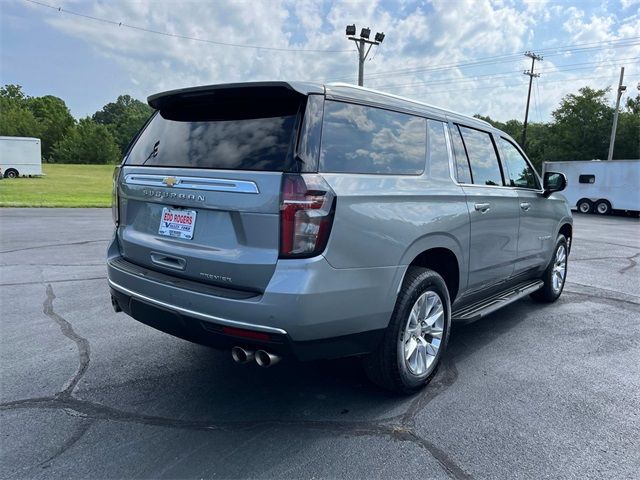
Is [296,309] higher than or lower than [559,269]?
higher

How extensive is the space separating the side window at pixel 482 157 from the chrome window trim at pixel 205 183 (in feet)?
7.03

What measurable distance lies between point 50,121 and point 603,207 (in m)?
93.5

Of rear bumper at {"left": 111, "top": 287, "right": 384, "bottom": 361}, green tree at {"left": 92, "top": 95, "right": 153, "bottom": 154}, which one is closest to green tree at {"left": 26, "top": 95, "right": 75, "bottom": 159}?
green tree at {"left": 92, "top": 95, "right": 153, "bottom": 154}

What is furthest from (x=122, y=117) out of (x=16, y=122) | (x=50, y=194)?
(x=50, y=194)

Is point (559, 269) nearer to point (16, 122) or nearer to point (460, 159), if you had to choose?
point (460, 159)

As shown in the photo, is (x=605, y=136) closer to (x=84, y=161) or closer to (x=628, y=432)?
(x=628, y=432)

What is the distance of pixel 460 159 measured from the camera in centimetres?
378

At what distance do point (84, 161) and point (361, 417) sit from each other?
9040 cm

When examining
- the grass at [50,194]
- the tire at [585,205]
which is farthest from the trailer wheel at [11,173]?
the tire at [585,205]

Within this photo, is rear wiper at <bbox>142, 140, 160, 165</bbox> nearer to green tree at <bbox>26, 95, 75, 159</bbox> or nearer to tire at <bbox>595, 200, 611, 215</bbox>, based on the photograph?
tire at <bbox>595, 200, 611, 215</bbox>

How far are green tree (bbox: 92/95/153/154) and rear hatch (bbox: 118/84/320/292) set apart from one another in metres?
96.3

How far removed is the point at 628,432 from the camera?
2842mm

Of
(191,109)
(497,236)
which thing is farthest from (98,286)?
(497,236)

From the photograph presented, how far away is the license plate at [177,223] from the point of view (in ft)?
9.06
